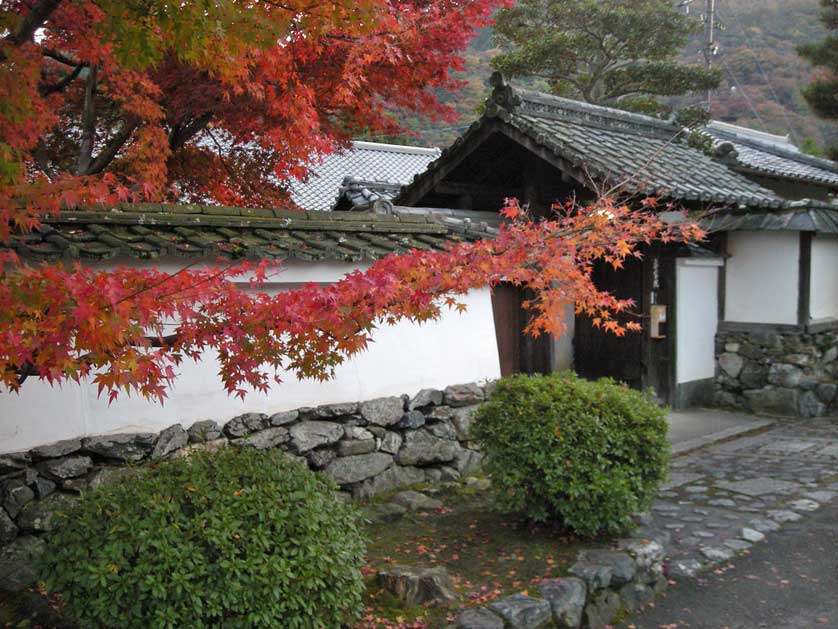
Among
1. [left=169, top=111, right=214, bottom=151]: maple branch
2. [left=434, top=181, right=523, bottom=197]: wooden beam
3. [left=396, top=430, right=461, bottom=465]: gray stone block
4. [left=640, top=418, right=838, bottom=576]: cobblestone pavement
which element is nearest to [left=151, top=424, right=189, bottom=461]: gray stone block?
[left=396, top=430, right=461, bottom=465]: gray stone block

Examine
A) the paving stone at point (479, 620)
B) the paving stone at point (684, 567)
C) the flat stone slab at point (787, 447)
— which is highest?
the paving stone at point (479, 620)

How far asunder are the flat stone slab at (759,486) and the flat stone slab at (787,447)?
1705 millimetres

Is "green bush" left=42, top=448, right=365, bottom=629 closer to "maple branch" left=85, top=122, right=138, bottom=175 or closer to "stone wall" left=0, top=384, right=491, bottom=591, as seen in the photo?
"stone wall" left=0, top=384, right=491, bottom=591

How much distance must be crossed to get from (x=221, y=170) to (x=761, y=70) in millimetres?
35059

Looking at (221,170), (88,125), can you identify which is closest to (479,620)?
(88,125)

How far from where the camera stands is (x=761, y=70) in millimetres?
37562

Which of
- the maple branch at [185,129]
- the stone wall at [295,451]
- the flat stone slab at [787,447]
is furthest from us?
the flat stone slab at [787,447]

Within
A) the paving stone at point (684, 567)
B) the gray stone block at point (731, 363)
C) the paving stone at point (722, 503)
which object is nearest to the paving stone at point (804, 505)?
the paving stone at point (722, 503)

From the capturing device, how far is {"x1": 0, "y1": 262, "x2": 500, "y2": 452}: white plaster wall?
547 centimetres

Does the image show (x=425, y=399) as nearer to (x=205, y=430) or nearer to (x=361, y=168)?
(x=205, y=430)

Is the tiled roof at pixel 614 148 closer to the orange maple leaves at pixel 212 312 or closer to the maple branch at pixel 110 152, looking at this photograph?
the orange maple leaves at pixel 212 312

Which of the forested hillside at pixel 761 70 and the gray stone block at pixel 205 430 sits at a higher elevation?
the forested hillside at pixel 761 70

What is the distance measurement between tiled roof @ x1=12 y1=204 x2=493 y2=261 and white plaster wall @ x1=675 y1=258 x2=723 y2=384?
6.59 m

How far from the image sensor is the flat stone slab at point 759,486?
8.30 m
